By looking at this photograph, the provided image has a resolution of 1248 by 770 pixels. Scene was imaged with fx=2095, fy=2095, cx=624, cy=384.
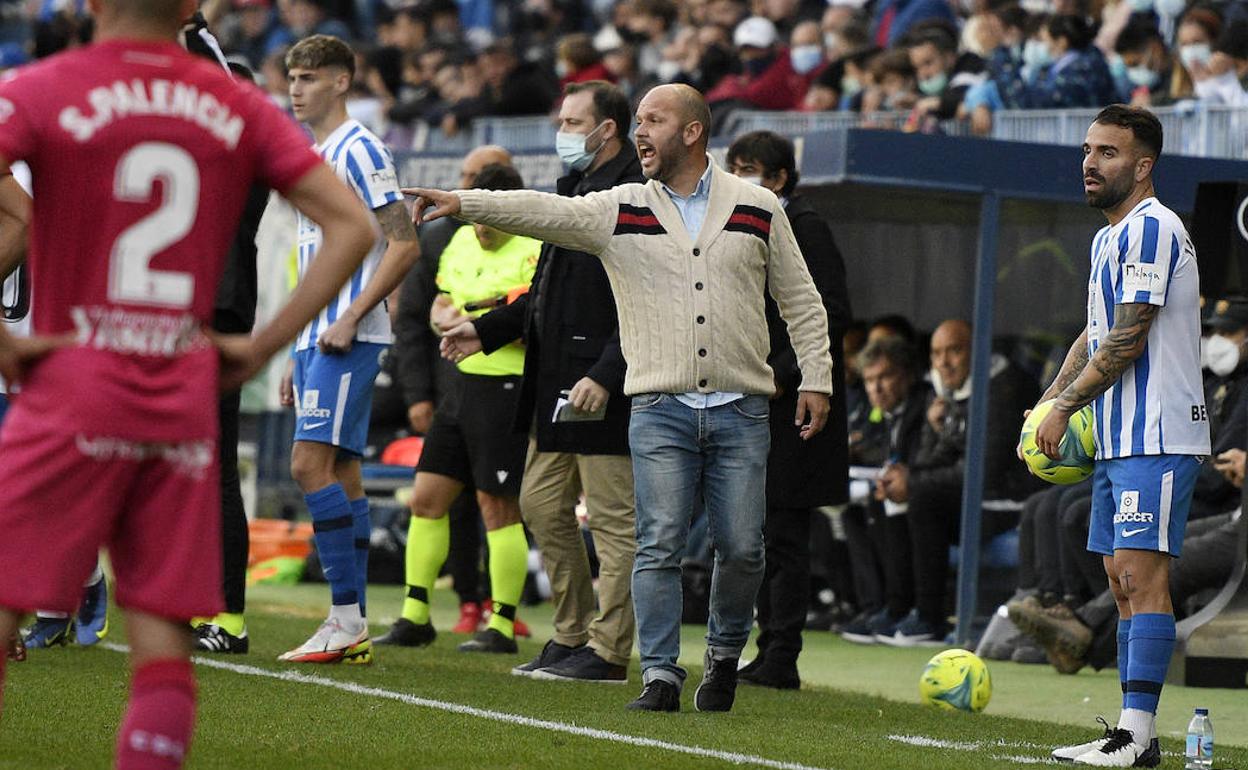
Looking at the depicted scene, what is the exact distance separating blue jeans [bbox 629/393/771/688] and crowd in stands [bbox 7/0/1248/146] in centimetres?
551

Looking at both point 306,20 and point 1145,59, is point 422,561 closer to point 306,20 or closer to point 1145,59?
point 1145,59

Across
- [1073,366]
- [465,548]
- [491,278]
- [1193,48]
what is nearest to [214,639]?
[491,278]

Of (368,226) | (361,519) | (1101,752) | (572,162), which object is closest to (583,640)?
(361,519)

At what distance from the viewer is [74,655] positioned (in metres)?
7.96

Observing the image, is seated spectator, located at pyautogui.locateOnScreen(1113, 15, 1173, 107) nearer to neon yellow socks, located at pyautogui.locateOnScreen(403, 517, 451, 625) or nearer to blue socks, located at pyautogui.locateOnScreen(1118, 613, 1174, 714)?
neon yellow socks, located at pyautogui.locateOnScreen(403, 517, 451, 625)

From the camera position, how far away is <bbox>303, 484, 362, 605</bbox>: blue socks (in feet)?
25.9

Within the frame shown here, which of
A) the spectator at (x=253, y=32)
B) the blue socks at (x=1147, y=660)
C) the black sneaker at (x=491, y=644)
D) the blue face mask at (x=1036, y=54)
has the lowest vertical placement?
the black sneaker at (x=491, y=644)

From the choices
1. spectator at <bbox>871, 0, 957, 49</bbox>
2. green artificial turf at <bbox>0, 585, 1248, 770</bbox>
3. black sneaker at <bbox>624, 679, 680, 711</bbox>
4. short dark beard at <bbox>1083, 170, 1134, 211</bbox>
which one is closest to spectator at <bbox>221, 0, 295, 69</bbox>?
spectator at <bbox>871, 0, 957, 49</bbox>

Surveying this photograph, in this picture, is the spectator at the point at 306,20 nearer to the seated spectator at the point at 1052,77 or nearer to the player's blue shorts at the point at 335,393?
the seated spectator at the point at 1052,77

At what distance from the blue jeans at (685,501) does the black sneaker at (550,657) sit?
51.3 inches

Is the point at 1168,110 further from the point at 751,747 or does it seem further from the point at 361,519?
the point at 751,747

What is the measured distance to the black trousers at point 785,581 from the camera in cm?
821

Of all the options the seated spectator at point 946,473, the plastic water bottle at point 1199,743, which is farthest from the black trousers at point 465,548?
the plastic water bottle at point 1199,743

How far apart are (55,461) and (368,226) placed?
764 mm
